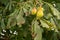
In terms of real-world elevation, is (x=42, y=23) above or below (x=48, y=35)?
above

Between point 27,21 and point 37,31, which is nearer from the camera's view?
point 37,31

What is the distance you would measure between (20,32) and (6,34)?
280 mm

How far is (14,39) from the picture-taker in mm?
1952

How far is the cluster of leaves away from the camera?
56.6 inches

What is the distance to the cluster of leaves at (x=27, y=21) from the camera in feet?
4.72

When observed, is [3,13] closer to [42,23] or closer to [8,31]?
[8,31]

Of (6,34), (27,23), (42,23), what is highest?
(42,23)

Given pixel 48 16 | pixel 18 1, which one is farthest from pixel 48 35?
pixel 18 1

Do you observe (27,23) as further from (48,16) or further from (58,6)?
(58,6)

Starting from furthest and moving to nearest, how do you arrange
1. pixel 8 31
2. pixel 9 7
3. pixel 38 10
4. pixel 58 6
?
pixel 8 31
pixel 58 6
pixel 9 7
pixel 38 10

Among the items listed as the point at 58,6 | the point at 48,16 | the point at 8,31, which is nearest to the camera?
the point at 48,16

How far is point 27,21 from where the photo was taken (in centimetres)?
172

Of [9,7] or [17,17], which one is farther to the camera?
[9,7]

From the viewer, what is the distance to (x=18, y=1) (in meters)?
1.76
